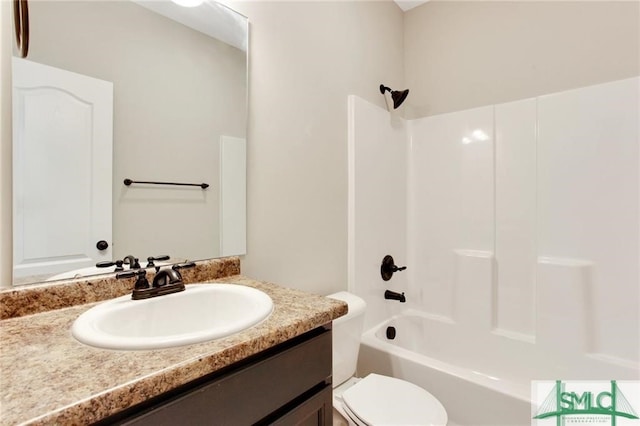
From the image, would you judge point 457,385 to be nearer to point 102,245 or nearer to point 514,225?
point 514,225

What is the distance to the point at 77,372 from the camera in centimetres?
51

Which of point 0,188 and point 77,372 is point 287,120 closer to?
point 0,188

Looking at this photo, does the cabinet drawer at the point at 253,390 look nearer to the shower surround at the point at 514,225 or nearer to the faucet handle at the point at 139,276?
the faucet handle at the point at 139,276

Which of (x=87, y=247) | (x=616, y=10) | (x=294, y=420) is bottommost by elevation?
(x=294, y=420)

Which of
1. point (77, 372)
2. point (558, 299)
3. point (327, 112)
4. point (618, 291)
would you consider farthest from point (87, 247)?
point (618, 291)

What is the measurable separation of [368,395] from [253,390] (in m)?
0.80

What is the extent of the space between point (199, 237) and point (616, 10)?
235 cm

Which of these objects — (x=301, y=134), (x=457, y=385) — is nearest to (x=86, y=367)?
(x=301, y=134)

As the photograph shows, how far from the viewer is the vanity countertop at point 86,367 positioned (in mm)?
431

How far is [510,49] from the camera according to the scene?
1.96 metres

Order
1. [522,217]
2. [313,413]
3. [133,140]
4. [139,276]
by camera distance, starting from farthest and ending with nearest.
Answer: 1. [522,217]
2. [133,140]
3. [139,276]
4. [313,413]

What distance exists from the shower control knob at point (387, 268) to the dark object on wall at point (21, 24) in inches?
73.5

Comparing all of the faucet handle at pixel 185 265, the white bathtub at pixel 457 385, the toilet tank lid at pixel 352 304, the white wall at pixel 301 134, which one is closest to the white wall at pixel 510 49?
the white wall at pixel 301 134

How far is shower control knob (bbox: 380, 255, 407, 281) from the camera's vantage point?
2.05m
